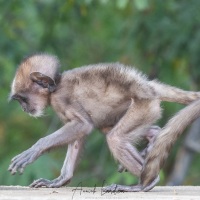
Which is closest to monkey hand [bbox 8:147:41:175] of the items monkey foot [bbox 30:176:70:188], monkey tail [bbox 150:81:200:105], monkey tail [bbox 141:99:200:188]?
monkey foot [bbox 30:176:70:188]

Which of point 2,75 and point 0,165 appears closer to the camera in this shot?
point 0,165

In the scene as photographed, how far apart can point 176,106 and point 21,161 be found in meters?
5.94

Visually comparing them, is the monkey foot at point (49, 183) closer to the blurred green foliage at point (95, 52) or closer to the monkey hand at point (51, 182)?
the monkey hand at point (51, 182)

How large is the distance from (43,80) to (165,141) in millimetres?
1789

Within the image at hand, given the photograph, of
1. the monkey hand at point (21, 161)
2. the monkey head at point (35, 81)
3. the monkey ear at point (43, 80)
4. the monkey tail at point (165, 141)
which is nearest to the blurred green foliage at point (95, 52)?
the monkey head at point (35, 81)

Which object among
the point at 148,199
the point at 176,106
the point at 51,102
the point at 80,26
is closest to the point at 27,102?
the point at 51,102

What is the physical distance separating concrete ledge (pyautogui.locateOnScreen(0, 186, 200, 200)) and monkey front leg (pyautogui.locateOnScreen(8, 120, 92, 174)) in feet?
0.77

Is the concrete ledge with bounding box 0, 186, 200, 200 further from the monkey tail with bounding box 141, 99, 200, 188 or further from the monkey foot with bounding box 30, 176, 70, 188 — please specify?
the monkey foot with bounding box 30, 176, 70, 188

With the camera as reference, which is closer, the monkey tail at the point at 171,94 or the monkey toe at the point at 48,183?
the monkey toe at the point at 48,183

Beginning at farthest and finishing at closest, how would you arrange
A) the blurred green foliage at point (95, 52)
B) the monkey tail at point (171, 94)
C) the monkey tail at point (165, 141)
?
1. the blurred green foliage at point (95, 52)
2. the monkey tail at point (171, 94)
3. the monkey tail at point (165, 141)

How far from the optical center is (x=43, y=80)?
984 cm

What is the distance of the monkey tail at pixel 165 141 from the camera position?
8.41 meters

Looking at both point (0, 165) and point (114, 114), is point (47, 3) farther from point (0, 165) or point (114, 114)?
point (114, 114)

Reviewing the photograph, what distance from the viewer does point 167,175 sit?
52.5 ft
